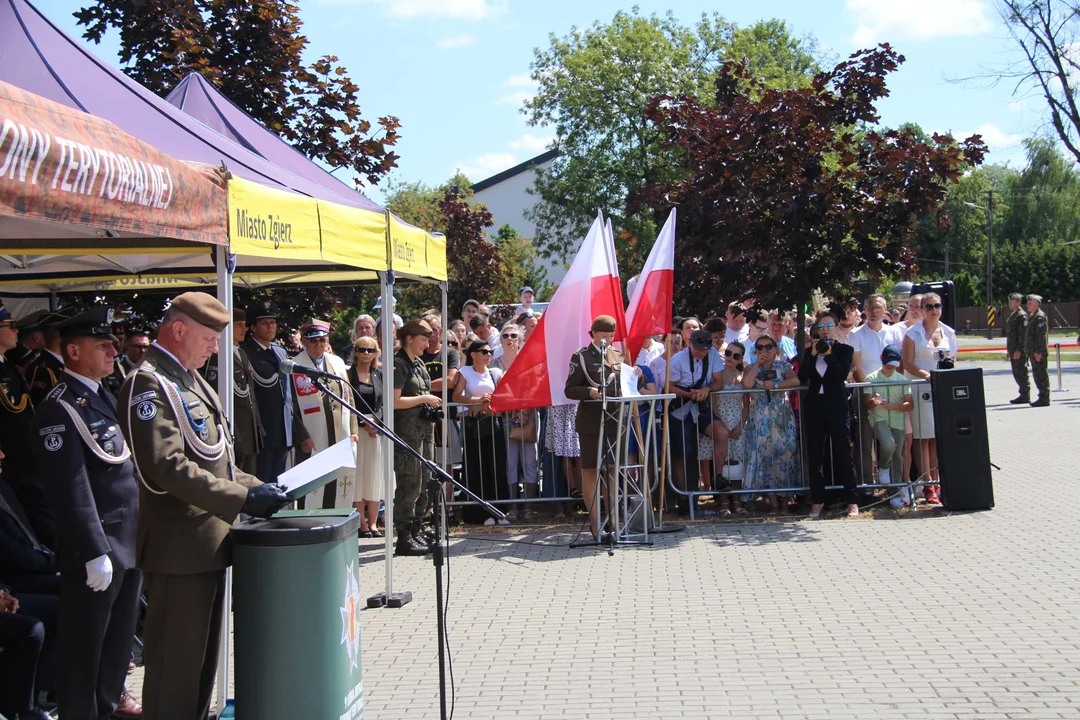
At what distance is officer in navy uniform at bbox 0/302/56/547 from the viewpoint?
232 inches

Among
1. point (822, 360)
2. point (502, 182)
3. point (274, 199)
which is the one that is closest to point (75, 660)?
point (274, 199)

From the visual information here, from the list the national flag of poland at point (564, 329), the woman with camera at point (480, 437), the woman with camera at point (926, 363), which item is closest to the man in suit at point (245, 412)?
the national flag of poland at point (564, 329)

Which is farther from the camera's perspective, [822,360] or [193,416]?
[822,360]

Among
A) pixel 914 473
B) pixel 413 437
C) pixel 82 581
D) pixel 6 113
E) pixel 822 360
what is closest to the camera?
pixel 6 113

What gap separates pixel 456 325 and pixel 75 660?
8417 mm

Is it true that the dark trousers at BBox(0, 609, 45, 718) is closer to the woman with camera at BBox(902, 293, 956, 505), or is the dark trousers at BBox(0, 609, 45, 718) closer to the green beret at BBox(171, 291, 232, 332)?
the green beret at BBox(171, 291, 232, 332)

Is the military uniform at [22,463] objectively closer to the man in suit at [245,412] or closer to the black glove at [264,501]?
the black glove at [264,501]

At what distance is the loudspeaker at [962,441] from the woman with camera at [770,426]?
144cm

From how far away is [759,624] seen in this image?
705 centimetres

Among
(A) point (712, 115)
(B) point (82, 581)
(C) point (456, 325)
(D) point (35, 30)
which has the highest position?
(A) point (712, 115)

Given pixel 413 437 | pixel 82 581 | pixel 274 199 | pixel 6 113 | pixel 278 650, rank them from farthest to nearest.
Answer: pixel 413 437 < pixel 274 199 < pixel 82 581 < pixel 278 650 < pixel 6 113

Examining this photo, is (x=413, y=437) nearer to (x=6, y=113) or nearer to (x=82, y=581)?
(x=82, y=581)

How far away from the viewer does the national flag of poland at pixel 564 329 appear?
9.82 meters

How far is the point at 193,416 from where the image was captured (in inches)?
178
